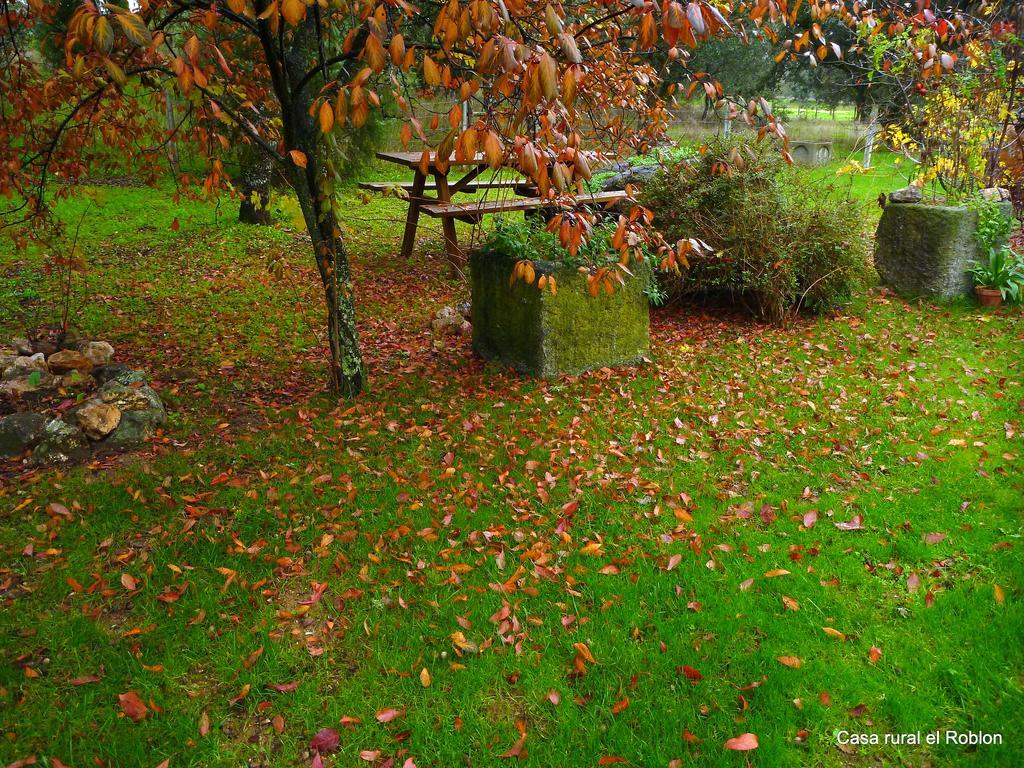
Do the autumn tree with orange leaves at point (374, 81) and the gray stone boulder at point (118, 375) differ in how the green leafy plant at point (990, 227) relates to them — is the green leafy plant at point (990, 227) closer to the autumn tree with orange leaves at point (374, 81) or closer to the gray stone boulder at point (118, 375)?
A: the autumn tree with orange leaves at point (374, 81)

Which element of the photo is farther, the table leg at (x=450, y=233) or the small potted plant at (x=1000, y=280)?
the table leg at (x=450, y=233)

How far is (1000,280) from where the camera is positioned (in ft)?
21.2

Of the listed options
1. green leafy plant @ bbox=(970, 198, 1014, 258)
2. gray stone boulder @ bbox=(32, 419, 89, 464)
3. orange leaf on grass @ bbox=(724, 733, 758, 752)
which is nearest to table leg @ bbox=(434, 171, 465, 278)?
gray stone boulder @ bbox=(32, 419, 89, 464)

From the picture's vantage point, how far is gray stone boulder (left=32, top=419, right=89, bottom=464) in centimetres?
408

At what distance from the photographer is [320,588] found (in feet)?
10.1

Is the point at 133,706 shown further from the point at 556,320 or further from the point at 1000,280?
the point at 1000,280

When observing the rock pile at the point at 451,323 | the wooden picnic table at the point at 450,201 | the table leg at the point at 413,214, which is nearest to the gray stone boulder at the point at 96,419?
the rock pile at the point at 451,323

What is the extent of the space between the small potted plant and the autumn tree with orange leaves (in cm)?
284

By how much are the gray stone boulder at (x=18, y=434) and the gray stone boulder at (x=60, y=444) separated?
0.06m

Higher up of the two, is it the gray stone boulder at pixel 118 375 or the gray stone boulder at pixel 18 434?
the gray stone boulder at pixel 118 375

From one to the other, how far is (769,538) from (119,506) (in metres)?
3.33

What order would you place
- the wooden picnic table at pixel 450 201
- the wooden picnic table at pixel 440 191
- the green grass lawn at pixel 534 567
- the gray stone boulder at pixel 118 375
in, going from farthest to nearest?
1. the wooden picnic table at pixel 440 191
2. the wooden picnic table at pixel 450 201
3. the gray stone boulder at pixel 118 375
4. the green grass lawn at pixel 534 567

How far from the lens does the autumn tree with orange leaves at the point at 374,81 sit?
7.14 feet

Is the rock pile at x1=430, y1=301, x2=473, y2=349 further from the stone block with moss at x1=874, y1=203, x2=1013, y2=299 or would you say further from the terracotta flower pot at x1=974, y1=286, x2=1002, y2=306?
the terracotta flower pot at x1=974, y1=286, x2=1002, y2=306
